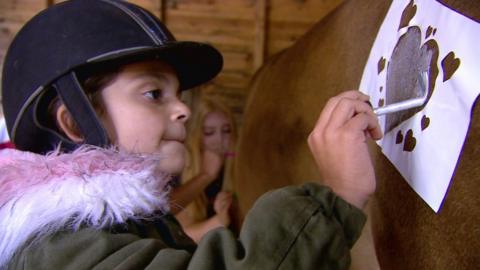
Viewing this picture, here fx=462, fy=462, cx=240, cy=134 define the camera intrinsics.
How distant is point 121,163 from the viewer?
60 cm

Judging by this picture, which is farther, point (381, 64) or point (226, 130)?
point (226, 130)

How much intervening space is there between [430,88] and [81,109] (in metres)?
0.46

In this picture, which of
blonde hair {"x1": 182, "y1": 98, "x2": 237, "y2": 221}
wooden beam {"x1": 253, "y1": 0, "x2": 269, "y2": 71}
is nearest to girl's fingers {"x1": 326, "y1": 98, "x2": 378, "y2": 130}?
blonde hair {"x1": 182, "y1": 98, "x2": 237, "y2": 221}

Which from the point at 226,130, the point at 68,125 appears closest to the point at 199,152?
the point at 226,130

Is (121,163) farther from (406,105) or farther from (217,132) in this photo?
(217,132)

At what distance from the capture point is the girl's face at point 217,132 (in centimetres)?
204

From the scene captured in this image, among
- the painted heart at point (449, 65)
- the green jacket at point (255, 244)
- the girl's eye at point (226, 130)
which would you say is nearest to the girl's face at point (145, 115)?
the green jacket at point (255, 244)

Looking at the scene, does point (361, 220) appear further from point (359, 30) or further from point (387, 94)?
point (359, 30)

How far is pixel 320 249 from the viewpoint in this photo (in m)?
0.45

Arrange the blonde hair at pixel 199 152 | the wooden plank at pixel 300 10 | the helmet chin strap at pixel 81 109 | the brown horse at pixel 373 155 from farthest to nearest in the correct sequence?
the wooden plank at pixel 300 10
the blonde hair at pixel 199 152
the helmet chin strap at pixel 81 109
the brown horse at pixel 373 155

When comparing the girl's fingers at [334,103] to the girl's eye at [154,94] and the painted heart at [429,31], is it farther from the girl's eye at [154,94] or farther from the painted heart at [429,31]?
the girl's eye at [154,94]

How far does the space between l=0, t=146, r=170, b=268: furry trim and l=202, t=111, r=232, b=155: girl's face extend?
4.59 feet

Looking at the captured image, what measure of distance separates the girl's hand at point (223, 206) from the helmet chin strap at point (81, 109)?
119 centimetres

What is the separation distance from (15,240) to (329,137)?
373mm
